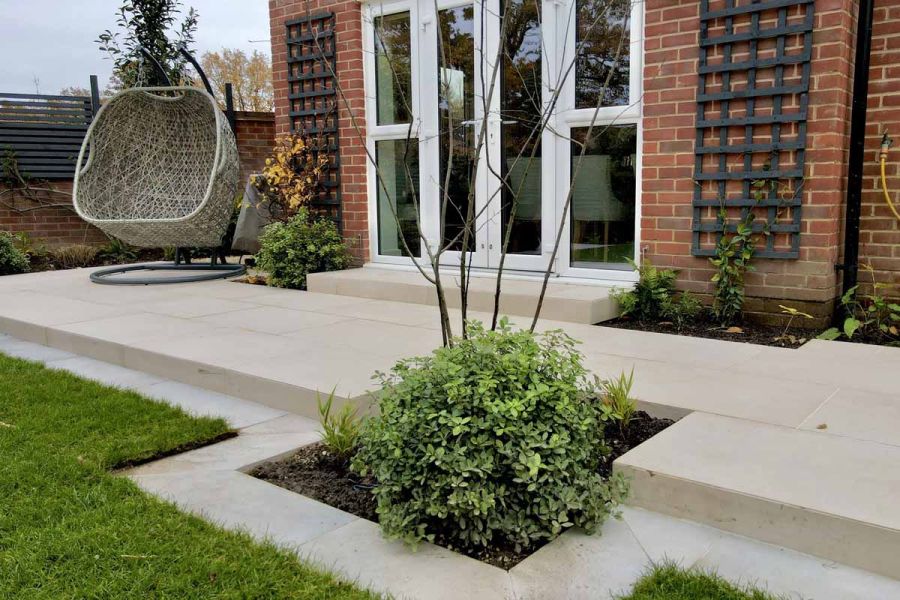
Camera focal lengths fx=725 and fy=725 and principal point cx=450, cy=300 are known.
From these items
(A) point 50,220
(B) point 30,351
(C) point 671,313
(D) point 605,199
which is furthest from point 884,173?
(A) point 50,220

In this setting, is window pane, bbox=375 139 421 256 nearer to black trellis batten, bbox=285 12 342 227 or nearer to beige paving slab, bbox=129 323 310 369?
black trellis batten, bbox=285 12 342 227

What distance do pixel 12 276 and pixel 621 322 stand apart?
5401mm

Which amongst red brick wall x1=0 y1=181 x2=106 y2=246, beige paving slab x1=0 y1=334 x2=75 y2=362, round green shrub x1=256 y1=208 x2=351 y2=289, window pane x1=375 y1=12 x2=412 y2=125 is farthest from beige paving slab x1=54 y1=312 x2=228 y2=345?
red brick wall x1=0 y1=181 x2=106 y2=246

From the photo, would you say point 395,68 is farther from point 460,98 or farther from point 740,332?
point 740,332

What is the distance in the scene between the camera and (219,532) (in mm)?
1771

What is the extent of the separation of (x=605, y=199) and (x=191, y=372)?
265cm

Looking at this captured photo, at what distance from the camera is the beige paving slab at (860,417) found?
2.14 m

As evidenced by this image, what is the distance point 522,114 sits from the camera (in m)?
4.89

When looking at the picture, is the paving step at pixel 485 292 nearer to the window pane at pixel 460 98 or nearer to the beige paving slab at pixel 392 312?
the beige paving slab at pixel 392 312

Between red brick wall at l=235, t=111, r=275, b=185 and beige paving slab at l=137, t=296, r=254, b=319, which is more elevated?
red brick wall at l=235, t=111, r=275, b=185

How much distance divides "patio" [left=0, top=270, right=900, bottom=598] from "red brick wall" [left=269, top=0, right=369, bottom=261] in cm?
129

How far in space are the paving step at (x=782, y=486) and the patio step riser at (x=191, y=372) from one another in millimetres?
1013

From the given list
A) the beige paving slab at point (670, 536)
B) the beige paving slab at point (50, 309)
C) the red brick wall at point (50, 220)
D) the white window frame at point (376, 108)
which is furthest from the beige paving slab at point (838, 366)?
the red brick wall at point (50, 220)

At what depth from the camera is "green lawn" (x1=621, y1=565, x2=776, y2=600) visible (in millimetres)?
1475
